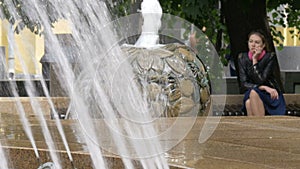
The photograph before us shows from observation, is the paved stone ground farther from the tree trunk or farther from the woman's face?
the tree trunk

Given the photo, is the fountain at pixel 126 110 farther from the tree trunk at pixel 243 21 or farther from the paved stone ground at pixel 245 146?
the tree trunk at pixel 243 21

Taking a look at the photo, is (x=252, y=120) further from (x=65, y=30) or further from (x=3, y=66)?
(x=3, y=66)

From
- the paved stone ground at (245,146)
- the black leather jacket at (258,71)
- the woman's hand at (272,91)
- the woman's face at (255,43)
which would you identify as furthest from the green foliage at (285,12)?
the paved stone ground at (245,146)

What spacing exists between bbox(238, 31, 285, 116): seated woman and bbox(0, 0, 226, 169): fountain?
2207mm

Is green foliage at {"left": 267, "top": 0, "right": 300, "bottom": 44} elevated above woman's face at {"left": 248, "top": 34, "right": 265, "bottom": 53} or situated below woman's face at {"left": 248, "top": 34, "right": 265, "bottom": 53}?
above

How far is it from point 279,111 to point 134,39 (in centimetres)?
312

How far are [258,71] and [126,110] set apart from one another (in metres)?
3.48

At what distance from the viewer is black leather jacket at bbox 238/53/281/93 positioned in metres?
7.81

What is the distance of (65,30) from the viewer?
46.9ft

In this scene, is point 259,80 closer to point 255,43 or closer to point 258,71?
point 258,71

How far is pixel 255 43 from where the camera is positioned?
763 centimetres

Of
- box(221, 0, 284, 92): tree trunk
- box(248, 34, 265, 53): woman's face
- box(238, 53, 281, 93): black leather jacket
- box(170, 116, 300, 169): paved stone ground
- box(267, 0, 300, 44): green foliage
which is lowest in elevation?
→ box(170, 116, 300, 169): paved stone ground

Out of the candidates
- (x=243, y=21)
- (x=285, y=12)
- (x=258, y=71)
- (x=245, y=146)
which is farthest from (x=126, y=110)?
(x=285, y=12)

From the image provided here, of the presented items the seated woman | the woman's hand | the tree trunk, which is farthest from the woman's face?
the tree trunk
